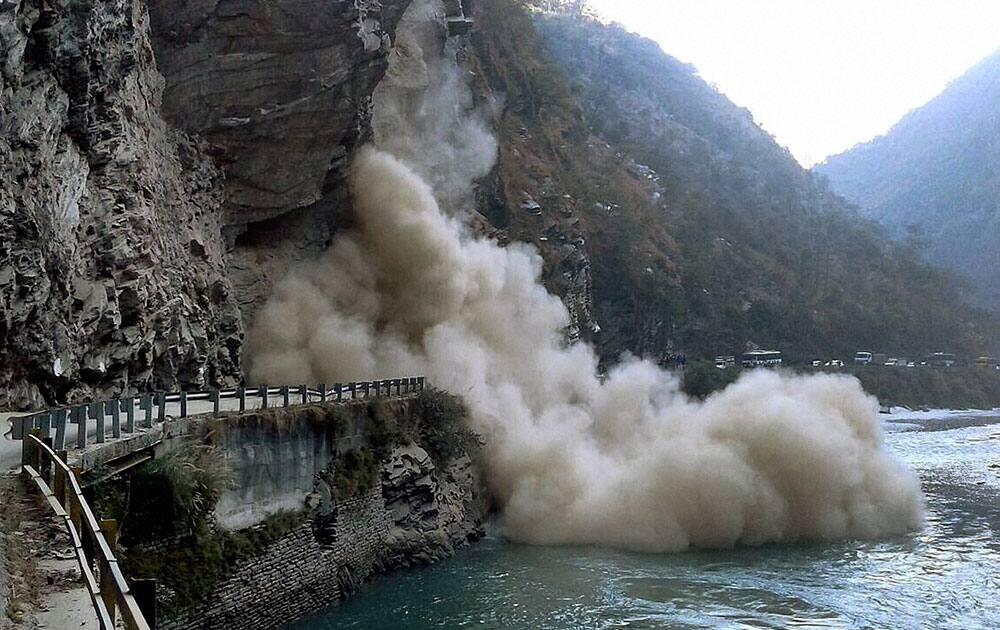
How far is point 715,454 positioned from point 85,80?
23.5m

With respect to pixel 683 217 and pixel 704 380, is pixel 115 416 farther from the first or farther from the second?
pixel 683 217

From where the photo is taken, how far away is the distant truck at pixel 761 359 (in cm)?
9125

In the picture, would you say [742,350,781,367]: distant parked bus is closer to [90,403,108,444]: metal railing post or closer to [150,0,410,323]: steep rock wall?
[150,0,410,323]: steep rock wall

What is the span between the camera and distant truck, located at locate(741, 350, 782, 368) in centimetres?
9125

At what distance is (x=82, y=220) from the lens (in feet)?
83.8

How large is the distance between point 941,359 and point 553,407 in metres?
90.1

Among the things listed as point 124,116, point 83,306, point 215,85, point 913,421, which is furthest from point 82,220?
point 913,421

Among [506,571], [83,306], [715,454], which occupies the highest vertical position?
[83,306]

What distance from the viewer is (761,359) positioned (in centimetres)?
9388

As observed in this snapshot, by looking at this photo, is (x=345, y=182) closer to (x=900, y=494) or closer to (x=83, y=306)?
(x=83, y=306)

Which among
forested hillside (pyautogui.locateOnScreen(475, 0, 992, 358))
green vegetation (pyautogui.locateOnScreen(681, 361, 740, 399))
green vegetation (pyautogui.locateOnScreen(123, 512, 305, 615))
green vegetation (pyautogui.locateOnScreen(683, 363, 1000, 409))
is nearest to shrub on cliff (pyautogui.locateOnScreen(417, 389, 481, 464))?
green vegetation (pyautogui.locateOnScreen(123, 512, 305, 615))

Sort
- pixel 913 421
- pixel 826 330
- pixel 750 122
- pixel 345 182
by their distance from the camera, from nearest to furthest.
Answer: pixel 345 182, pixel 913 421, pixel 826 330, pixel 750 122

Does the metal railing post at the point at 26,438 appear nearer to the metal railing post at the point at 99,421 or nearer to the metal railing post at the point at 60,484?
the metal railing post at the point at 99,421

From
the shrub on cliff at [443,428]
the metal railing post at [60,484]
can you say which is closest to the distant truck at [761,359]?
the shrub on cliff at [443,428]
